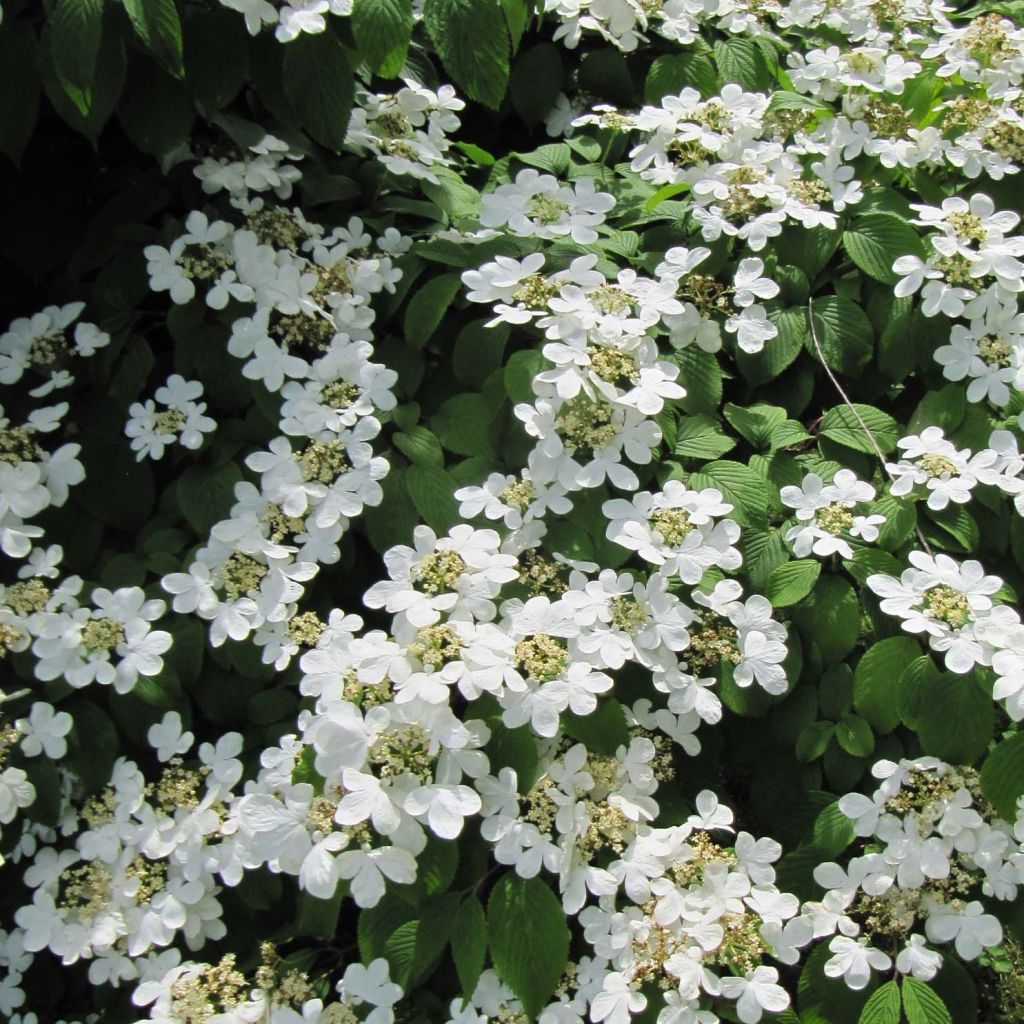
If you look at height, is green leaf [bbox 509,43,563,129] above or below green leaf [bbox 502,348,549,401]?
above

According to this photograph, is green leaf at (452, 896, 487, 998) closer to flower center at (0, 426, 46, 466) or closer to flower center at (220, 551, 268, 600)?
flower center at (220, 551, 268, 600)

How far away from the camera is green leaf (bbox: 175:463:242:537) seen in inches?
Answer: 71.8

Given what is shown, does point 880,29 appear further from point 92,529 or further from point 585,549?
point 92,529

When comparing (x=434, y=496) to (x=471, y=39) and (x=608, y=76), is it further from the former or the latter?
(x=608, y=76)

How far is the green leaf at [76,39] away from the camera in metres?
1.59

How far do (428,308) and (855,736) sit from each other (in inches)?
39.4

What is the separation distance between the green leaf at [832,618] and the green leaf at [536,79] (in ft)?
4.52

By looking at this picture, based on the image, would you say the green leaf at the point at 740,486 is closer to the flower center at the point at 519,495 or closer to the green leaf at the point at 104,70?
the flower center at the point at 519,495

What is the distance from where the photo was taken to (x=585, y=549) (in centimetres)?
169

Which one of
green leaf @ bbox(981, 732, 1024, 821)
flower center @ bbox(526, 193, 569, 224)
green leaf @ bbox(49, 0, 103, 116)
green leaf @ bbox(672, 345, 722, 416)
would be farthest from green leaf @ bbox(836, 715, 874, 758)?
green leaf @ bbox(49, 0, 103, 116)

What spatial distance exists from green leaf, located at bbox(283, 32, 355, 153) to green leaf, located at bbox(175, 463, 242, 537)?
60 centimetres

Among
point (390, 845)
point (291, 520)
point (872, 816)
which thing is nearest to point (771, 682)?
point (872, 816)

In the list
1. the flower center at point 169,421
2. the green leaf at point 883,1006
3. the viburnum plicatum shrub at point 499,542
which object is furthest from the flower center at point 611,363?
the green leaf at point 883,1006

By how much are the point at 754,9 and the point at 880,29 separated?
282 millimetres
